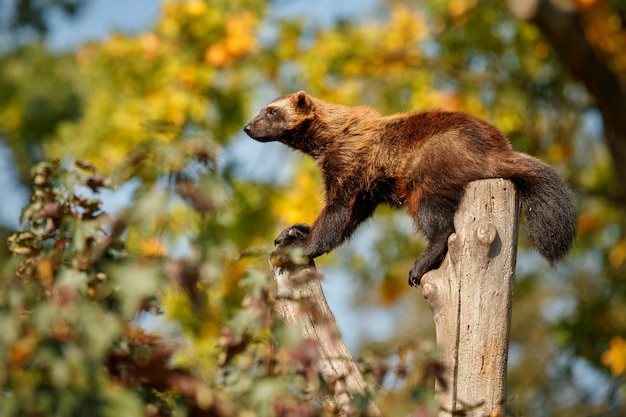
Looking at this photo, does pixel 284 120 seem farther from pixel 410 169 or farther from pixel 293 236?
pixel 410 169

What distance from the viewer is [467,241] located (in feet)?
13.0

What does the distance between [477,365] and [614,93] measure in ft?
22.8

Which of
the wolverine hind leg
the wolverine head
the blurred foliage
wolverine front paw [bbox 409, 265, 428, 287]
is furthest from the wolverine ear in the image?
wolverine front paw [bbox 409, 265, 428, 287]

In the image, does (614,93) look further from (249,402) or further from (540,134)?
(249,402)

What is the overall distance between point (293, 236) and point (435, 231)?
3.28 ft

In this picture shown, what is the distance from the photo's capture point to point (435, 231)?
4.75 metres

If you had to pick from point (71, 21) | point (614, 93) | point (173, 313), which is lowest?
point (173, 313)

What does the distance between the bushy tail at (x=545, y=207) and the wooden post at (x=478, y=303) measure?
0.55 m

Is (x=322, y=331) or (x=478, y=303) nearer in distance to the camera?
(x=322, y=331)

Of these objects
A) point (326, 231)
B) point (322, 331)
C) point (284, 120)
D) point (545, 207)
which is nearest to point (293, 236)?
point (326, 231)

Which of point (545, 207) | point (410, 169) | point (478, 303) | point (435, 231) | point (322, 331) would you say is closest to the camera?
point (322, 331)

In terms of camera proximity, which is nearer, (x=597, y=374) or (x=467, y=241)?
(x=467, y=241)

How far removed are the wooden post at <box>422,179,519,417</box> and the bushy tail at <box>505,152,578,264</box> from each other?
0.55 metres

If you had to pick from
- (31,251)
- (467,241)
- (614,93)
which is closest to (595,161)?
(614,93)
